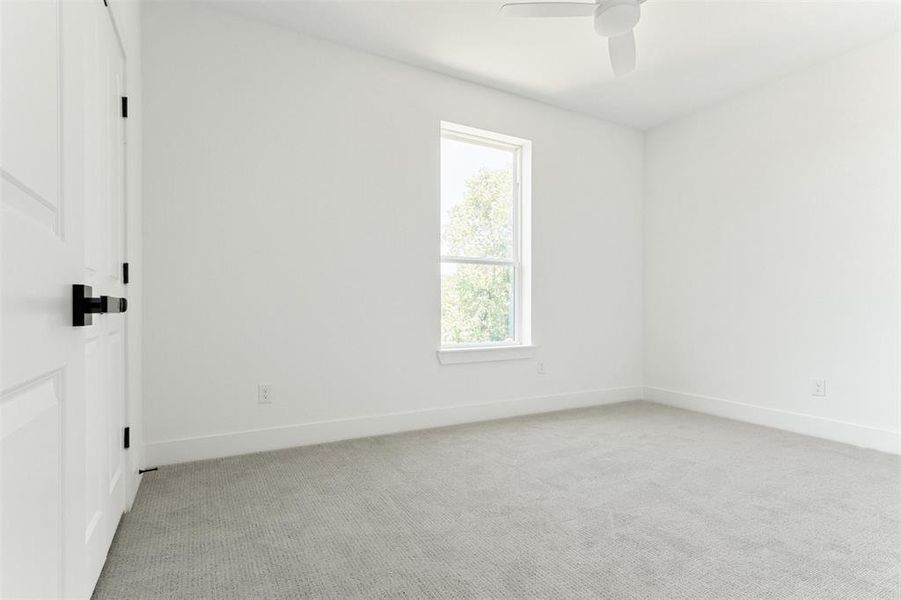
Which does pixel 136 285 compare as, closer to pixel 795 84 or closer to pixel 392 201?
pixel 392 201

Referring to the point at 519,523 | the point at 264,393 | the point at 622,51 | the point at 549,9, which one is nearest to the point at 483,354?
the point at 264,393

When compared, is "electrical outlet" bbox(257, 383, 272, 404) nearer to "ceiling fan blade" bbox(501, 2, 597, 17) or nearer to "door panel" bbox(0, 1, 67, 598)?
"door panel" bbox(0, 1, 67, 598)

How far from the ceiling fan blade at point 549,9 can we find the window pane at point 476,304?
1.94 metres

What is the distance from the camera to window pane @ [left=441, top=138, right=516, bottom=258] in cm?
401

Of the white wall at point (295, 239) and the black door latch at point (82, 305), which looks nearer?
the black door latch at point (82, 305)

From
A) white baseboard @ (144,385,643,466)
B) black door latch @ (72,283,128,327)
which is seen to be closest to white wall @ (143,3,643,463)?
white baseboard @ (144,385,643,466)

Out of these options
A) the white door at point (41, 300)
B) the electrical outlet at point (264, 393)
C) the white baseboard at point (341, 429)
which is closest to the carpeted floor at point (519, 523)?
the white baseboard at point (341, 429)

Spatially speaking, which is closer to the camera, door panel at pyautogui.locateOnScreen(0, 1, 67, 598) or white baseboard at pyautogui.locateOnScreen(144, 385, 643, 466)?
door panel at pyautogui.locateOnScreen(0, 1, 67, 598)

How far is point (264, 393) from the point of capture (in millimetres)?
3156

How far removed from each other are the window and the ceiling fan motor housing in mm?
1611

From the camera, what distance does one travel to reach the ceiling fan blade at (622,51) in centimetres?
272

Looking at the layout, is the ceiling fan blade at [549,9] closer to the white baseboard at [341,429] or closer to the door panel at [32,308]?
the door panel at [32,308]

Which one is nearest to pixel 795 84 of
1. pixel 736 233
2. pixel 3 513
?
pixel 736 233

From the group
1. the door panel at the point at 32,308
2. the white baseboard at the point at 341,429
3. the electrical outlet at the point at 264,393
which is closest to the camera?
the door panel at the point at 32,308
